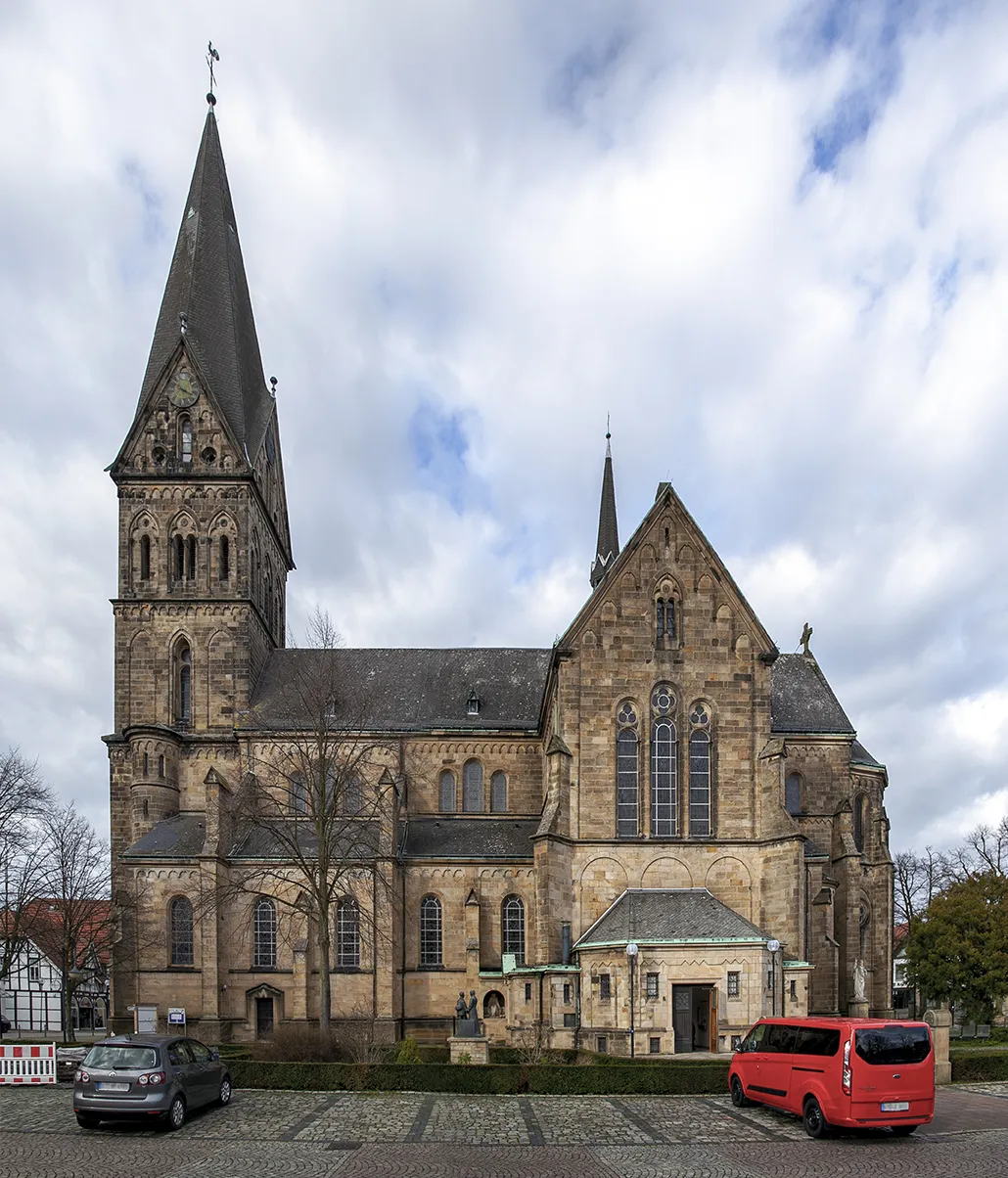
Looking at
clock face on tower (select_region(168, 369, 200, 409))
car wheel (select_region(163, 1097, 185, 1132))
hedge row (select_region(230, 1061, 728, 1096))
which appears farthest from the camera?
clock face on tower (select_region(168, 369, 200, 409))

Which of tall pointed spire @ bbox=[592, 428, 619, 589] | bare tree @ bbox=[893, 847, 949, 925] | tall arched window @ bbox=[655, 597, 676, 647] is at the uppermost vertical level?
tall pointed spire @ bbox=[592, 428, 619, 589]

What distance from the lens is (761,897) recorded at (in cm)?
4078

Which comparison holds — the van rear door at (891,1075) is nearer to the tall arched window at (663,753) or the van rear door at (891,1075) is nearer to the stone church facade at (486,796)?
the stone church facade at (486,796)

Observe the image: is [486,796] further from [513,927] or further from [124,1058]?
[124,1058]

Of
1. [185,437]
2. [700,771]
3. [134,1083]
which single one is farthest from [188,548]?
[134,1083]

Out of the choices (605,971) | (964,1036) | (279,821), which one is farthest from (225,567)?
(964,1036)

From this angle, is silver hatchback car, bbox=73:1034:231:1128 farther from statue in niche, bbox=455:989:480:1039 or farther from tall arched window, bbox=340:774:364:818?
tall arched window, bbox=340:774:364:818

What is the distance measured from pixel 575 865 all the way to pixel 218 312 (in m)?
35.0

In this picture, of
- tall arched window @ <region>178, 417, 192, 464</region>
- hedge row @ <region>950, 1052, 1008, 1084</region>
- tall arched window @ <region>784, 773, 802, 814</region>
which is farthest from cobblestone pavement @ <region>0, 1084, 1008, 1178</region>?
tall arched window @ <region>178, 417, 192, 464</region>

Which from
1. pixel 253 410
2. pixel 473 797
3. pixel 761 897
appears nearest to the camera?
pixel 761 897

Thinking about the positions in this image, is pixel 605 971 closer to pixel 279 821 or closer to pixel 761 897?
pixel 761 897

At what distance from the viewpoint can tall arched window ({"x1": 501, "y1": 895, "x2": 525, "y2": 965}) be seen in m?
46.0

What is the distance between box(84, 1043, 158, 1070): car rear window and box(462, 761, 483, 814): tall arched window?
3151 cm

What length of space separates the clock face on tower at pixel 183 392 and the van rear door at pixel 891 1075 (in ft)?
148
